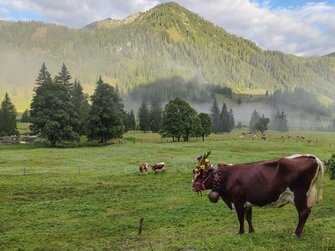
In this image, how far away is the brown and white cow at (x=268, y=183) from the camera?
42.8 feet

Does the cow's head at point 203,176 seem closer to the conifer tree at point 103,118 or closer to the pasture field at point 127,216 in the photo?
the pasture field at point 127,216

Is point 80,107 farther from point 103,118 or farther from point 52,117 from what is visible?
point 52,117

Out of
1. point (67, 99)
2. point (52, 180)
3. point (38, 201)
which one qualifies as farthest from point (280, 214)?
point (67, 99)

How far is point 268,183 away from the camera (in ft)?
44.2

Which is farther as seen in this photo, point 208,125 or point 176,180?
point 208,125

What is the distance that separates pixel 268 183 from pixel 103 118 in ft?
227

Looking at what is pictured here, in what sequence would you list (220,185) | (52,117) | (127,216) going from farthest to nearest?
(52,117) < (127,216) < (220,185)

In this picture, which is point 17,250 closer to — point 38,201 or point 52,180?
point 38,201

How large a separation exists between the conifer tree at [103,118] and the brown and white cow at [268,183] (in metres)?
65.5

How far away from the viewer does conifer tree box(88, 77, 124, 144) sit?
78125 mm

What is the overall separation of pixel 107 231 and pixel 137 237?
253cm

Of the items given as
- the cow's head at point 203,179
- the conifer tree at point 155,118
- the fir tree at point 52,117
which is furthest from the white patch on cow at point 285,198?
the conifer tree at point 155,118

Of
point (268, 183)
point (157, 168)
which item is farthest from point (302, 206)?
point (157, 168)

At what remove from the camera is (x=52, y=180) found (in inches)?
1432
